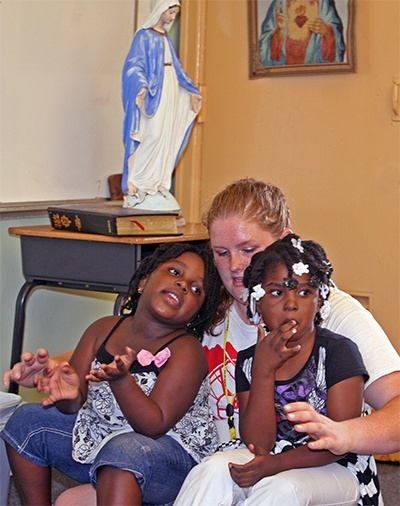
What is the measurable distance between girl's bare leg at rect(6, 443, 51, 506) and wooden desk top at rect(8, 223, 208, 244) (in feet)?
2.61

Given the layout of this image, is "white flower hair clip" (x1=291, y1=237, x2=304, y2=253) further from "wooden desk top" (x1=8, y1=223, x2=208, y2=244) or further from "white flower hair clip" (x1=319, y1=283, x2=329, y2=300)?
"wooden desk top" (x1=8, y1=223, x2=208, y2=244)

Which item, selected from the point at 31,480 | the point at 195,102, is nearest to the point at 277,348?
the point at 31,480

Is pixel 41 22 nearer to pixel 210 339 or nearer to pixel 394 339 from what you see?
pixel 210 339

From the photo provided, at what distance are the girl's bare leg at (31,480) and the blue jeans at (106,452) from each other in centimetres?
2

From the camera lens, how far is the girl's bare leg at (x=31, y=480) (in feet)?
6.52

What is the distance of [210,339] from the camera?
207 centimetres

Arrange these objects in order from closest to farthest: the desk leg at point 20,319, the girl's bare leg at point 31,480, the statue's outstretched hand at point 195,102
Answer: the girl's bare leg at point 31,480 → the desk leg at point 20,319 → the statue's outstretched hand at point 195,102

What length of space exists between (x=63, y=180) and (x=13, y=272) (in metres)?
0.43

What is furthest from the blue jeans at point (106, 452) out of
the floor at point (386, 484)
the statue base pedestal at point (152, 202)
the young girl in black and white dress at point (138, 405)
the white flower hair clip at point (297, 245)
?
the statue base pedestal at point (152, 202)

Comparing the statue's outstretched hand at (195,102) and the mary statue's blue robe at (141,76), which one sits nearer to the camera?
the mary statue's blue robe at (141,76)

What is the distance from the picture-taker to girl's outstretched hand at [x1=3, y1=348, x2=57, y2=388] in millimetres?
1882

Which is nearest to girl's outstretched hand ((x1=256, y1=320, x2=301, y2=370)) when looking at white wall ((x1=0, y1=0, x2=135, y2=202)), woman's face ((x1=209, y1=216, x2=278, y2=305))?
woman's face ((x1=209, y1=216, x2=278, y2=305))

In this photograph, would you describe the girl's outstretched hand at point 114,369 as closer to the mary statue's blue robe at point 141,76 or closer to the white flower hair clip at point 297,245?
the white flower hair clip at point 297,245

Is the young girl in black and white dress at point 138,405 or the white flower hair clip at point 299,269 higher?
the white flower hair clip at point 299,269
